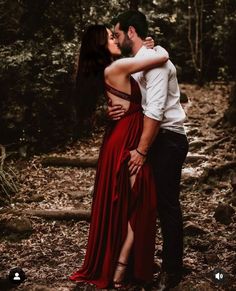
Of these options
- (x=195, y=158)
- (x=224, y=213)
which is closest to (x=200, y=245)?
(x=224, y=213)

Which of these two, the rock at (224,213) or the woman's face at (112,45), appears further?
the rock at (224,213)

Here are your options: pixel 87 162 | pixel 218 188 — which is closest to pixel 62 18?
pixel 87 162

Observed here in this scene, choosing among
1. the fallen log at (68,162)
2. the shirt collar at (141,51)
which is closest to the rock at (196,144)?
the fallen log at (68,162)

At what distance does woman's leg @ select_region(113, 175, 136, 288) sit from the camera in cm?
383

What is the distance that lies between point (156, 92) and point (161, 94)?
0.13 feet

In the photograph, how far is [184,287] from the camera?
387 centimetres

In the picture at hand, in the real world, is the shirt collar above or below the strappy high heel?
above

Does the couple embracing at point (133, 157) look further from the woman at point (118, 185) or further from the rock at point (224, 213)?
the rock at point (224, 213)

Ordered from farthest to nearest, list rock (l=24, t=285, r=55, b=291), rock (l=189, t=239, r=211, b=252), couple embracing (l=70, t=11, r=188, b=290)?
rock (l=189, t=239, r=211, b=252) → rock (l=24, t=285, r=55, b=291) → couple embracing (l=70, t=11, r=188, b=290)

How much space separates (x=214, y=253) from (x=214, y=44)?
10.7 metres

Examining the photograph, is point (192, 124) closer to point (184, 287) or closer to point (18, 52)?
point (18, 52)

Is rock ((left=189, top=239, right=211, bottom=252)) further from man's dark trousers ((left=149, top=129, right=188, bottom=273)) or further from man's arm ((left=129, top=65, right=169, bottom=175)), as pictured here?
man's arm ((left=129, top=65, right=169, bottom=175))

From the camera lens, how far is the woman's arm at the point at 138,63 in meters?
3.53

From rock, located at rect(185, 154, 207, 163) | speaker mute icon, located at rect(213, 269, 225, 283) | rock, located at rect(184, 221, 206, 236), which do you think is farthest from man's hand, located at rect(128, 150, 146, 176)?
rock, located at rect(185, 154, 207, 163)
